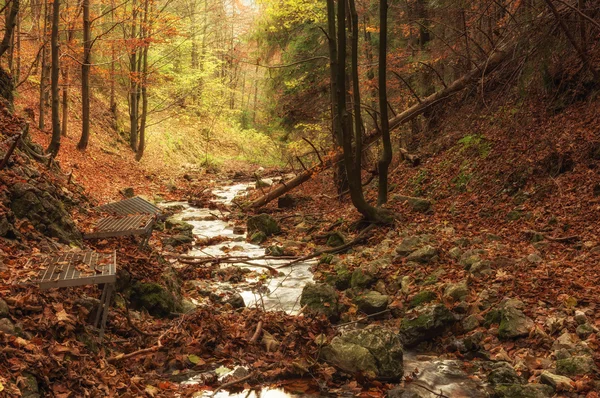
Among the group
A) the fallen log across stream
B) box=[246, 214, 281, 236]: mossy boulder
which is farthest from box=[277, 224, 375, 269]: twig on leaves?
the fallen log across stream

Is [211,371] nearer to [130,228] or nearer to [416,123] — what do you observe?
[130,228]

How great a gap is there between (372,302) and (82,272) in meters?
4.18

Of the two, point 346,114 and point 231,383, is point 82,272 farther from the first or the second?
point 346,114

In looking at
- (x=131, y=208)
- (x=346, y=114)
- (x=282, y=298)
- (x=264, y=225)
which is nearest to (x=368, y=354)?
(x=282, y=298)

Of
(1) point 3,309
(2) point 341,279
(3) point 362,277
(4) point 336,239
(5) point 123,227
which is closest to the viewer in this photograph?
(1) point 3,309

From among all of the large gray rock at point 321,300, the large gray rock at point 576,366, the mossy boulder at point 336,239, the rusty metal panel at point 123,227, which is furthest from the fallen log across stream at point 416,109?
the large gray rock at point 576,366

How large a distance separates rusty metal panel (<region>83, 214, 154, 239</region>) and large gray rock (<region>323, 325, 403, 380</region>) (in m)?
3.13

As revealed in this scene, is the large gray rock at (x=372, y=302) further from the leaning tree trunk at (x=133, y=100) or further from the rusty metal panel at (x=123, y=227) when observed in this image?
the leaning tree trunk at (x=133, y=100)

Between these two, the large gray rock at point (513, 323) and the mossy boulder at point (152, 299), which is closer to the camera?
the large gray rock at point (513, 323)

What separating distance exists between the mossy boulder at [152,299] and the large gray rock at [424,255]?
4087mm

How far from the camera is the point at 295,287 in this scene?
8773 mm

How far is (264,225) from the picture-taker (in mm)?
12734

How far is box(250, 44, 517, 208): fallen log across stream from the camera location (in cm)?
1166

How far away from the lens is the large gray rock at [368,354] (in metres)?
5.11
